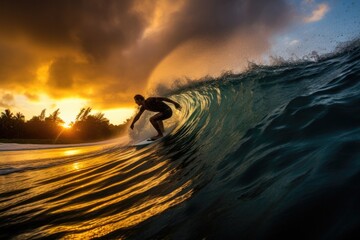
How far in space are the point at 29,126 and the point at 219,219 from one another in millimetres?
53119

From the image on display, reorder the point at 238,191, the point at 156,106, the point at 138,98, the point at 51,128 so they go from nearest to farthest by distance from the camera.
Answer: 1. the point at 238,191
2. the point at 138,98
3. the point at 156,106
4. the point at 51,128

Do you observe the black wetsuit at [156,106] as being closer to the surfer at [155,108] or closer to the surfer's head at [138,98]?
the surfer at [155,108]

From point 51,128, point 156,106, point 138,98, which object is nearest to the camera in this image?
point 138,98

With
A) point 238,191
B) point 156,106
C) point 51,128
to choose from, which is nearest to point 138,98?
point 156,106

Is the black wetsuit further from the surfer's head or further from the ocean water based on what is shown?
the ocean water

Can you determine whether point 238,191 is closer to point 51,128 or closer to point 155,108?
point 155,108

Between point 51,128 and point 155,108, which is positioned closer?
point 155,108

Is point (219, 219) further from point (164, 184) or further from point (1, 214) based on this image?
point (1, 214)

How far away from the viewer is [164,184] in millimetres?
3744

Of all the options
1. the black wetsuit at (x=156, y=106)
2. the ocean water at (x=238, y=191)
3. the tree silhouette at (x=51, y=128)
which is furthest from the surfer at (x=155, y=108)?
the tree silhouette at (x=51, y=128)

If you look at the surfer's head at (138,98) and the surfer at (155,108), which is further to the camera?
the surfer at (155,108)

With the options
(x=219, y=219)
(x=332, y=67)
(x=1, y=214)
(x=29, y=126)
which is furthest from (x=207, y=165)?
(x=29, y=126)

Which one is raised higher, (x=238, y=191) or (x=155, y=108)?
(x=155, y=108)

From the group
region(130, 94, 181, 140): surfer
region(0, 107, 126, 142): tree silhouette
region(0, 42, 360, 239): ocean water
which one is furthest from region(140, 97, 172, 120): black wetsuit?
region(0, 107, 126, 142): tree silhouette
